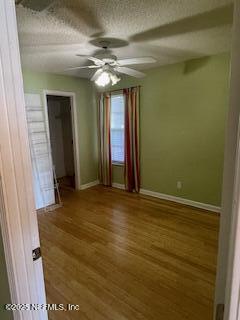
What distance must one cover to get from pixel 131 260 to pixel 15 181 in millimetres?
1924

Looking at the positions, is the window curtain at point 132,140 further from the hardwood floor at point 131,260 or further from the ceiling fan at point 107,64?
the ceiling fan at point 107,64

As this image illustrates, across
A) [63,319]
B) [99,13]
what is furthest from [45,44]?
[63,319]

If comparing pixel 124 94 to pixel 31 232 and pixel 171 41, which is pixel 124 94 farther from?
pixel 31 232

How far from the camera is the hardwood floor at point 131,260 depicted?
1.75 m

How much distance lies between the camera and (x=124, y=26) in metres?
2.02

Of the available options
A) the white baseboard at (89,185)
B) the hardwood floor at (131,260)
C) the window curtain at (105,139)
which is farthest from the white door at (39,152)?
the window curtain at (105,139)

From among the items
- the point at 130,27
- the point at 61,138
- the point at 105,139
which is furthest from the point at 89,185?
the point at 130,27

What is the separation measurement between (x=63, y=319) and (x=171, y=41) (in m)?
2.95

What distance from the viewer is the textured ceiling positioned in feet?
5.52

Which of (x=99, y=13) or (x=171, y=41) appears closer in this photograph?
(x=99, y=13)

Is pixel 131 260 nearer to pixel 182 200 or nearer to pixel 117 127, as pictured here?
pixel 182 200

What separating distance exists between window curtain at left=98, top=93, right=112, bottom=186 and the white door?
48.6 inches

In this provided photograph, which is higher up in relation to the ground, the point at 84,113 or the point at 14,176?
the point at 84,113

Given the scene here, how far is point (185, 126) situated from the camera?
11.7ft
